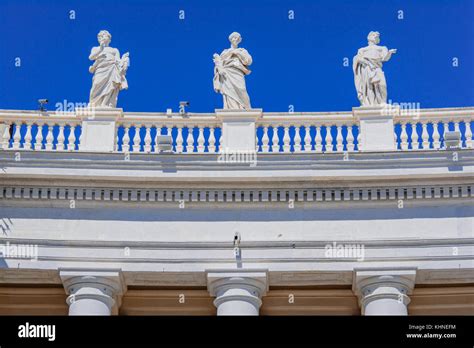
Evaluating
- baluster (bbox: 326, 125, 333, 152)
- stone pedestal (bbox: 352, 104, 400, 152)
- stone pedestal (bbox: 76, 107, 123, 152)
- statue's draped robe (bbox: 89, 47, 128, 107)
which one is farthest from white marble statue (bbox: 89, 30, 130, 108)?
stone pedestal (bbox: 352, 104, 400, 152)

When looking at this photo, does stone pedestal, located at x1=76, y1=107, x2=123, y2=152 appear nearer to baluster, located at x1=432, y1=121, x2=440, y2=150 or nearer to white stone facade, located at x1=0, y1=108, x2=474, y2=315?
white stone facade, located at x1=0, y1=108, x2=474, y2=315

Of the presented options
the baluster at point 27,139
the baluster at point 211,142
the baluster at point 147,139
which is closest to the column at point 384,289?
the baluster at point 211,142

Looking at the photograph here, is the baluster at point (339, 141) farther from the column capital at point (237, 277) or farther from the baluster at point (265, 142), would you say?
the column capital at point (237, 277)

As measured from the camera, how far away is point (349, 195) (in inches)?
1582

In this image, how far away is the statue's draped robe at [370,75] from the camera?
42.1m

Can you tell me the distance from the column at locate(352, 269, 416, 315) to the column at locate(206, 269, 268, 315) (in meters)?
2.40

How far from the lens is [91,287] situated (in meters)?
38.8

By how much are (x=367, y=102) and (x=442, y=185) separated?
3.44 meters

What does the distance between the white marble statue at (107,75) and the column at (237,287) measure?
6.17 metres

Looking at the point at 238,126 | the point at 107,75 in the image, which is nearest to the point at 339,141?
the point at 238,126
